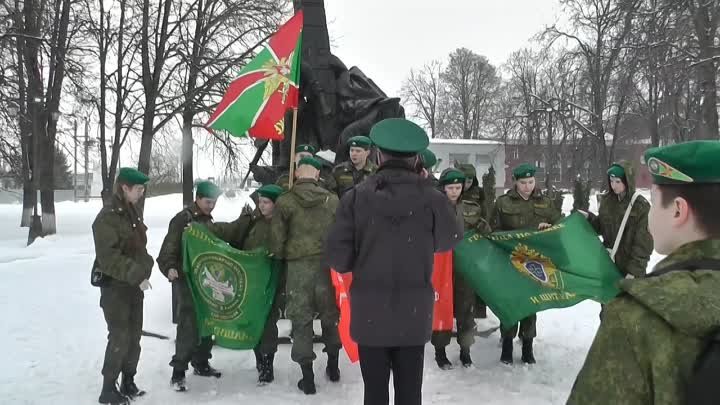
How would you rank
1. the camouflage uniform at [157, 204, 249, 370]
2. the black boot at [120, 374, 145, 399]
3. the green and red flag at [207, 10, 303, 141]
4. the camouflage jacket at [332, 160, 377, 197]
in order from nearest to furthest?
the black boot at [120, 374, 145, 399]
the camouflage uniform at [157, 204, 249, 370]
the green and red flag at [207, 10, 303, 141]
the camouflage jacket at [332, 160, 377, 197]

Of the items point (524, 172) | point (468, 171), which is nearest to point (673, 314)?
point (524, 172)

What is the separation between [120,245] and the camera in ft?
13.3

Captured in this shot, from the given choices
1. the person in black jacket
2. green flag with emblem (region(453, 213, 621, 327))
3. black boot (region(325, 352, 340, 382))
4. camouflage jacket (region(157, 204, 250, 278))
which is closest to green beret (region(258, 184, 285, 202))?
camouflage jacket (region(157, 204, 250, 278))

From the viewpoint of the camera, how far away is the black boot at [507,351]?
5073 mm

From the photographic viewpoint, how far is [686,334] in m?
1.07

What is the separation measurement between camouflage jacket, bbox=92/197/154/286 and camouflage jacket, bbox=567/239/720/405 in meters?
3.44

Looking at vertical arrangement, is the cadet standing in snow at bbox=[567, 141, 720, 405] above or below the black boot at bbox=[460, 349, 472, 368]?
above

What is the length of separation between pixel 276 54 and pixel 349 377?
3265 mm

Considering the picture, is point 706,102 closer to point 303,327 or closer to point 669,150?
point 303,327

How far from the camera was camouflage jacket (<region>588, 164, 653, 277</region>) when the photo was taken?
4.77 metres

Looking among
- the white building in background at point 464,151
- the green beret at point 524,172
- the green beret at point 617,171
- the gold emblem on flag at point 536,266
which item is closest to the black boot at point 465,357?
the gold emblem on flag at point 536,266

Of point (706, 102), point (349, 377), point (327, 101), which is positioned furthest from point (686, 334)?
point (706, 102)

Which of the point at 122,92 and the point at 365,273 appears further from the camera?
the point at 122,92

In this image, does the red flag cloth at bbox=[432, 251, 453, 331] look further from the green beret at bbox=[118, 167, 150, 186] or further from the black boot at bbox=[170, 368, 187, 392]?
the green beret at bbox=[118, 167, 150, 186]
